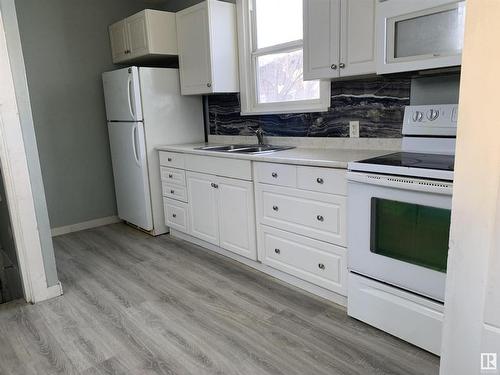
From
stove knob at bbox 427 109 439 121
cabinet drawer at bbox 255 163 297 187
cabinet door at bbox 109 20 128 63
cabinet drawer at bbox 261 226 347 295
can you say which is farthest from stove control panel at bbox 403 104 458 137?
cabinet door at bbox 109 20 128 63

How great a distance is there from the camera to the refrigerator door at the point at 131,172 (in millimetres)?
3553

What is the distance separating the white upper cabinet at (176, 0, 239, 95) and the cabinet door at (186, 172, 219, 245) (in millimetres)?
815

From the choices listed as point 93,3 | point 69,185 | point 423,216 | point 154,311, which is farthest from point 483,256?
point 93,3

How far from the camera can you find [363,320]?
204 centimetres

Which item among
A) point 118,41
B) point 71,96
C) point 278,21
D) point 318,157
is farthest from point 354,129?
point 71,96

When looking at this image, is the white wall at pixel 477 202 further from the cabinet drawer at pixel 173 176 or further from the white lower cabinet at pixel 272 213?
the cabinet drawer at pixel 173 176

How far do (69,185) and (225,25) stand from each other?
2.30m

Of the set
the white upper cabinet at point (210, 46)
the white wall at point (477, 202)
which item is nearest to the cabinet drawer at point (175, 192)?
the white upper cabinet at point (210, 46)

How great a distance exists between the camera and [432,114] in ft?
6.80

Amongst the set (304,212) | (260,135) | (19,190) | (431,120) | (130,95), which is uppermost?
(130,95)

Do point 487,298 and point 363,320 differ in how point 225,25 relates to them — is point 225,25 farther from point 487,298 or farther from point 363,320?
point 487,298

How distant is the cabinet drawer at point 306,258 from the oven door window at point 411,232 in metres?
0.32

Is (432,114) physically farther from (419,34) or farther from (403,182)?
(403,182)

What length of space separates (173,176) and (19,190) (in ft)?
4.47
